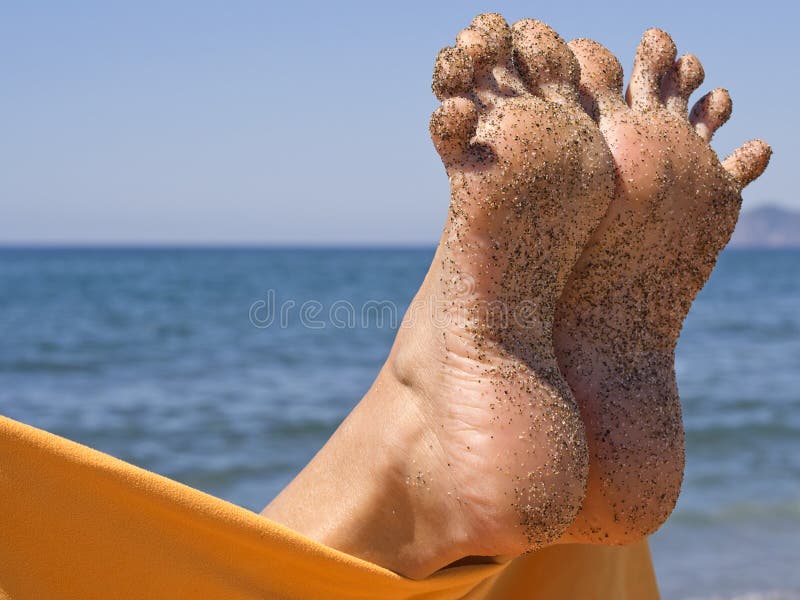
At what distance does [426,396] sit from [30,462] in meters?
0.39

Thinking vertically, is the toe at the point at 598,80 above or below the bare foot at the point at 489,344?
above

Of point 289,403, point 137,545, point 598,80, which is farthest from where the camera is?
point 289,403

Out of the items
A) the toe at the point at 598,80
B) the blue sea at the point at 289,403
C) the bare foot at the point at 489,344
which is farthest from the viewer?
the blue sea at the point at 289,403

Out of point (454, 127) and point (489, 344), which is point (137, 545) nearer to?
point (489, 344)

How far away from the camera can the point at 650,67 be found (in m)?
1.12

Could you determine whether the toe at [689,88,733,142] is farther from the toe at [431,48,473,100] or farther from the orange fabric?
the orange fabric

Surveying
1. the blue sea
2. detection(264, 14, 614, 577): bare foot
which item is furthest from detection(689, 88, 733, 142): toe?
the blue sea

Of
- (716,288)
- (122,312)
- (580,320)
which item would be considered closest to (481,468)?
(580,320)

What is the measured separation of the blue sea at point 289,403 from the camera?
2.41 meters

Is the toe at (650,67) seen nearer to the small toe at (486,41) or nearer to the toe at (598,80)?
the toe at (598,80)

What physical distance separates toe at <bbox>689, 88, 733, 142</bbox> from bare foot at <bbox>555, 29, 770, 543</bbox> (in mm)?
73

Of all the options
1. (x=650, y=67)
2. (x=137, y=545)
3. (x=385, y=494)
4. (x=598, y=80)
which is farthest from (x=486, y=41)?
(x=137, y=545)

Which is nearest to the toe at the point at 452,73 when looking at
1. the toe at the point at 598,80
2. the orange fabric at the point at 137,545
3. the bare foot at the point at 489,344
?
the bare foot at the point at 489,344

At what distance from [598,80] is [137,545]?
0.71 metres
